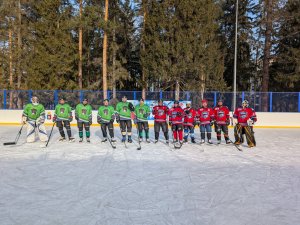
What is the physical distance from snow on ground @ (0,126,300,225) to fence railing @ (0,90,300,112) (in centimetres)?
758

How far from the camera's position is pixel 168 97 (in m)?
15.1

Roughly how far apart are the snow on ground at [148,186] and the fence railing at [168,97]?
7.58 m

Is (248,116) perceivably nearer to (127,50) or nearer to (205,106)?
(205,106)

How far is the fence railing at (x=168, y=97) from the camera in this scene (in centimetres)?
1486

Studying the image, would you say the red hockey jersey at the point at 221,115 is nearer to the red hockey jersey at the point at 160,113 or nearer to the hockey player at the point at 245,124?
the hockey player at the point at 245,124

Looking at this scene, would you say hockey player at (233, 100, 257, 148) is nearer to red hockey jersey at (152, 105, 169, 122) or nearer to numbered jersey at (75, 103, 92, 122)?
red hockey jersey at (152, 105, 169, 122)

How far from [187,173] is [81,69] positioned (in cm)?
1908

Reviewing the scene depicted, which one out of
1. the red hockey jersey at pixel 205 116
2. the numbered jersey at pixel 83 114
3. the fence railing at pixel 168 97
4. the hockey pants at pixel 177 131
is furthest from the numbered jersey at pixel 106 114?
the fence railing at pixel 168 97

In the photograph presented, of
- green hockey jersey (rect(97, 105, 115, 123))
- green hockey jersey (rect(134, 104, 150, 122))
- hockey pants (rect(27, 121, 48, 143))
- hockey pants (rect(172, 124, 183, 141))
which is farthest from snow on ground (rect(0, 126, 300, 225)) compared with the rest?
green hockey jersey (rect(134, 104, 150, 122))

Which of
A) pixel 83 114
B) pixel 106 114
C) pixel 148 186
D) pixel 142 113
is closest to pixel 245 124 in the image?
pixel 142 113

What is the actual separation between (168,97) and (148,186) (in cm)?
1065

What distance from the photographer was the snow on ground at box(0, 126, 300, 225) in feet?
11.6

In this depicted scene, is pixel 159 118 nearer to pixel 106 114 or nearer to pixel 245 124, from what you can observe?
pixel 106 114

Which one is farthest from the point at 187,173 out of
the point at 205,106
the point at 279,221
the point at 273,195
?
the point at 205,106
